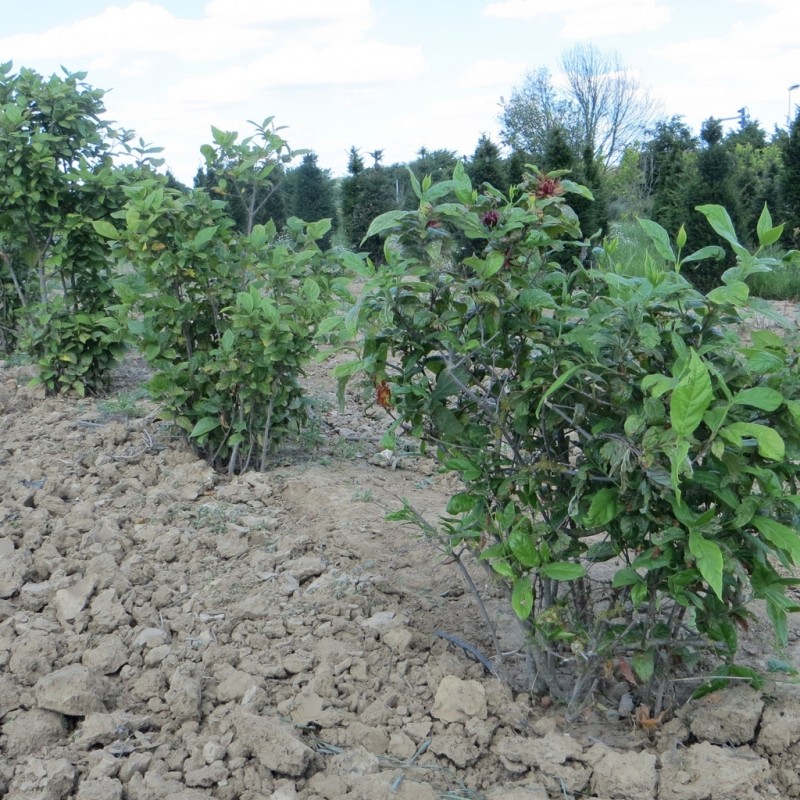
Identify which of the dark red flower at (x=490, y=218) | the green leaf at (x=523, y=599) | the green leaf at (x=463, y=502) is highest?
the dark red flower at (x=490, y=218)

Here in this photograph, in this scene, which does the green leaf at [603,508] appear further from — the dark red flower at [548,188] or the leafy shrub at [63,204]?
the leafy shrub at [63,204]

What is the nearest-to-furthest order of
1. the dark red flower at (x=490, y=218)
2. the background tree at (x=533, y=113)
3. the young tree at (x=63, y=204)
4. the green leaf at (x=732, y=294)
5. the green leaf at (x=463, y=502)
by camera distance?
1. the green leaf at (x=732, y=294)
2. the dark red flower at (x=490, y=218)
3. the green leaf at (x=463, y=502)
4. the young tree at (x=63, y=204)
5. the background tree at (x=533, y=113)

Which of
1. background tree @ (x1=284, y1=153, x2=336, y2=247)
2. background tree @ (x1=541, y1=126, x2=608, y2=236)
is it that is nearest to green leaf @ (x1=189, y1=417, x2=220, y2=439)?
background tree @ (x1=541, y1=126, x2=608, y2=236)

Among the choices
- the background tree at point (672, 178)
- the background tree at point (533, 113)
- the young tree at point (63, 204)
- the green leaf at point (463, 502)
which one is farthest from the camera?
the background tree at point (533, 113)

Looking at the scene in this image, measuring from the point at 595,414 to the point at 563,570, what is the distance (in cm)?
41

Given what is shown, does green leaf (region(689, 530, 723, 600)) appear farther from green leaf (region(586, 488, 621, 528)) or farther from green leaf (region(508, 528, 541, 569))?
green leaf (region(508, 528, 541, 569))

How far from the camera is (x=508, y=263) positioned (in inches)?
91.9

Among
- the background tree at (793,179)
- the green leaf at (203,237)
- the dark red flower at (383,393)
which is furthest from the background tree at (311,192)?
the dark red flower at (383,393)

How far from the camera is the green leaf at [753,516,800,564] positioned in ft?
6.76

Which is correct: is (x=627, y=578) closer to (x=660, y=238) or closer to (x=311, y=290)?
(x=660, y=238)

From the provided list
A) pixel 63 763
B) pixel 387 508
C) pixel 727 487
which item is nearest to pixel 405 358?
pixel 727 487

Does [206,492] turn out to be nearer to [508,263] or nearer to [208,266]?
[208,266]

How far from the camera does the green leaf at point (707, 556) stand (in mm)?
1974

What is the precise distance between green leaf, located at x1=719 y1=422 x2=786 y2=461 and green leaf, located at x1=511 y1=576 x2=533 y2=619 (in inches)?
28.5
